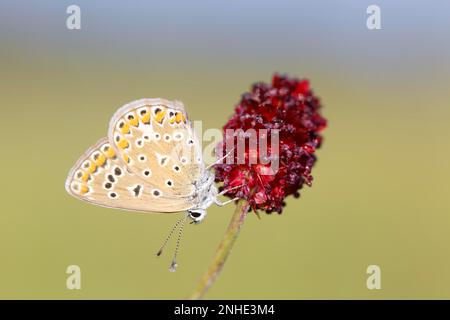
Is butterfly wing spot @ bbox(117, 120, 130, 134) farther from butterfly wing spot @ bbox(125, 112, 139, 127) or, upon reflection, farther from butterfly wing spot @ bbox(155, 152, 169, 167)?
butterfly wing spot @ bbox(155, 152, 169, 167)

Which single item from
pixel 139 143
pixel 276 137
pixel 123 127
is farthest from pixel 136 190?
pixel 276 137

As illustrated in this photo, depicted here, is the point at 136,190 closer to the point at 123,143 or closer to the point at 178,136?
the point at 123,143

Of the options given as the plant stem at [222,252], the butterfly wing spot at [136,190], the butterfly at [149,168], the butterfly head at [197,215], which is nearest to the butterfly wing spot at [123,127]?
the butterfly at [149,168]

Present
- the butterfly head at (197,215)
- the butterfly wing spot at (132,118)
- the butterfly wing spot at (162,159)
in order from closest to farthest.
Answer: the butterfly head at (197,215) → the butterfly wing spot at (162,159) → the butterfly wing spot at (132,118)

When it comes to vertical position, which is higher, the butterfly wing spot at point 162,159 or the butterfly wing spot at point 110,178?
the butterfly wing spot at point 162,159

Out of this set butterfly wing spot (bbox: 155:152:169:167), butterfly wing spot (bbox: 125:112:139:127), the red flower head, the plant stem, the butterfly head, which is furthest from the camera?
butterfly wing spot (bbox: 125:112:139:127)

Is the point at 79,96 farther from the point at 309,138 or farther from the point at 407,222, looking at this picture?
the point at 309,138

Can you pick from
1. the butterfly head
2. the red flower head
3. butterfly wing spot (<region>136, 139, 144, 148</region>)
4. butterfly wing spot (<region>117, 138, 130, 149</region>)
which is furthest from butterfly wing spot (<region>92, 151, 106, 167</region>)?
the red flower head

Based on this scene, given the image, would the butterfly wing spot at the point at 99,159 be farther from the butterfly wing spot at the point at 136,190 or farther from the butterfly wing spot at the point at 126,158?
the butterfly wing spot at the point at 136,190
